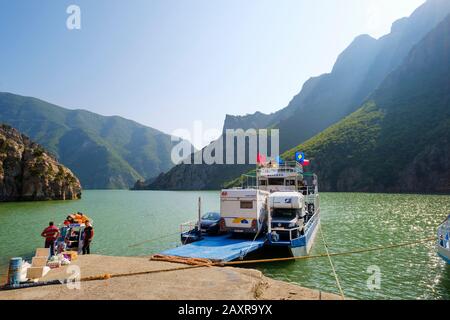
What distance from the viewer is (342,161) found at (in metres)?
130

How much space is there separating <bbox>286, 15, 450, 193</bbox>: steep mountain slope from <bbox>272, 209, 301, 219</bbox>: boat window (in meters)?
96.1

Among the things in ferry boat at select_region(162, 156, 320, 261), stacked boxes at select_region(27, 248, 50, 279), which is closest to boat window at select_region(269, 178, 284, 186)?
ferry boat at select_region(162, 156, 320, 261)

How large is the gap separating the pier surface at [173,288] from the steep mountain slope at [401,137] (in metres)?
107

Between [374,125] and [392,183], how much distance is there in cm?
3493

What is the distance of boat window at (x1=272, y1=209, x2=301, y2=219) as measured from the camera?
23.2 m

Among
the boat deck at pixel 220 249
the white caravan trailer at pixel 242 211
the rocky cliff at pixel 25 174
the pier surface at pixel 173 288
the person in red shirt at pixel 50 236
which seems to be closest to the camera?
the pier surface at pixel 173 288

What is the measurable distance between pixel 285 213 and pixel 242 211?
379 centimetres

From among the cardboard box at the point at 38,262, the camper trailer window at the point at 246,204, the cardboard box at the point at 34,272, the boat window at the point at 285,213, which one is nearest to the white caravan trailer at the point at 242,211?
the camper trailer window at the point at 246,204

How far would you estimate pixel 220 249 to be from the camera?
18.4m

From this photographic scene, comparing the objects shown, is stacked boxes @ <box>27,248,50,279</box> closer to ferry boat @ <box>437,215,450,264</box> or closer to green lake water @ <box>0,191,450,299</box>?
green lake water @ <box>0,191,450,299</box>

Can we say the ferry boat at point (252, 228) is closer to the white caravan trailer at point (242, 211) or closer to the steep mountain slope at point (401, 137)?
the white caravan trailer at point (242, 211)

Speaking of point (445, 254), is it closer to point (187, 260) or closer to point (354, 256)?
point (354, 256)

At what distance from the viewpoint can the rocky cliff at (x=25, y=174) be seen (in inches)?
3745
